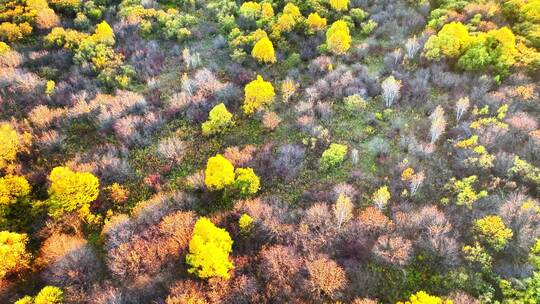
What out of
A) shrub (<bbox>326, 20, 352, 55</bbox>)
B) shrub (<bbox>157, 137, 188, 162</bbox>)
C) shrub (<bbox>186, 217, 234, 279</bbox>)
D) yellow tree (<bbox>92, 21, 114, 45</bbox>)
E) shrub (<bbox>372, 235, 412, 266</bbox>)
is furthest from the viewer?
yellow tree (<bbox>92, 21, 114, 45</bbox>)

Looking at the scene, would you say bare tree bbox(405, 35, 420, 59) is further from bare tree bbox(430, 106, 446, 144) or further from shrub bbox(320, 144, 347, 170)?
shrub bbox(320, 144, 347, 170)

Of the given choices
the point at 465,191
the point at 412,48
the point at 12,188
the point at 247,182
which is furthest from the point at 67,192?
the point at 412,48

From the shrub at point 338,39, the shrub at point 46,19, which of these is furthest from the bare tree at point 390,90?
the shrub at point 46,19

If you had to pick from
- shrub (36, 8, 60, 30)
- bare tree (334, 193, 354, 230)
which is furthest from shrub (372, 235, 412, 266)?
shrub (36, 8, 60, 30)

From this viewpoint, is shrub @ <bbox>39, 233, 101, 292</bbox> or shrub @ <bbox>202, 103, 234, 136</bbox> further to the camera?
shrub @ <bbox>202, 103, 234, 136</bbox>

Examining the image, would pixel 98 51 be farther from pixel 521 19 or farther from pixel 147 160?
pixel 521 19

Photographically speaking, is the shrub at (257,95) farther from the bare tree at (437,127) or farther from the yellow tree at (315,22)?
the bare tree at (437,127)
